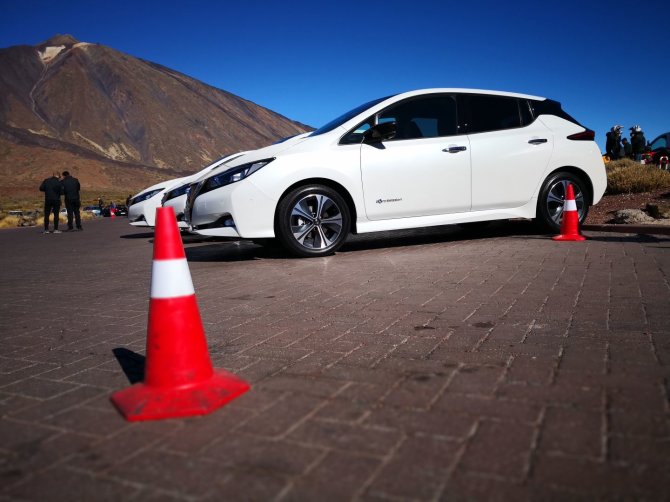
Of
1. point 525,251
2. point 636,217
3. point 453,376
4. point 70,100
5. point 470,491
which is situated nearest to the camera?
point 470,491

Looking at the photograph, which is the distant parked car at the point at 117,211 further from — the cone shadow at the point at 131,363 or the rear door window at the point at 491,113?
the cone shadow at the point at 131,363

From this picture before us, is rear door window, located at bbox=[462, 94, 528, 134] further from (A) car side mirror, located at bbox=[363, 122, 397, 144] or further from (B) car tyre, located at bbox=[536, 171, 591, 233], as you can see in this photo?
(A) car side mirror, located at bbox=[363, 122, 397, 144]

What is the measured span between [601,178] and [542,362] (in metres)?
5.71

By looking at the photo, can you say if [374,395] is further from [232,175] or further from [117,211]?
[117,211]

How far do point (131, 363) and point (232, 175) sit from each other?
3628 mm

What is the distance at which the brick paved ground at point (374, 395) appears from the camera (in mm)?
1597

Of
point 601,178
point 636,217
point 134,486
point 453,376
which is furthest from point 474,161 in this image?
point 134,486

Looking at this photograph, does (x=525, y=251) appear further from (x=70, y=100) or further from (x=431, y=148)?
(x=70, y=100)

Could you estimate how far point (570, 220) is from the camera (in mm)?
6785

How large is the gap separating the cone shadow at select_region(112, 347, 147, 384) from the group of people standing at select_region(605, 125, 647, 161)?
21932 mm

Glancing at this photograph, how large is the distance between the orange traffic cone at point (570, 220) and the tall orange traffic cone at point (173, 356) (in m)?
5.60

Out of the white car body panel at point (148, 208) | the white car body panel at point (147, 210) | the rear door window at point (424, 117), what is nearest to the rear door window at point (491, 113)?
the rear door window at point (424, 117)

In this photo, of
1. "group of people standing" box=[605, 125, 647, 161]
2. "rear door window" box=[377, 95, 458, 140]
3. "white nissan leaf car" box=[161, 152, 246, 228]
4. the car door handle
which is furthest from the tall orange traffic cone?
"group of people standing" box=[605, 125, 647, 161]

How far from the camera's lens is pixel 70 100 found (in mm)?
160125
